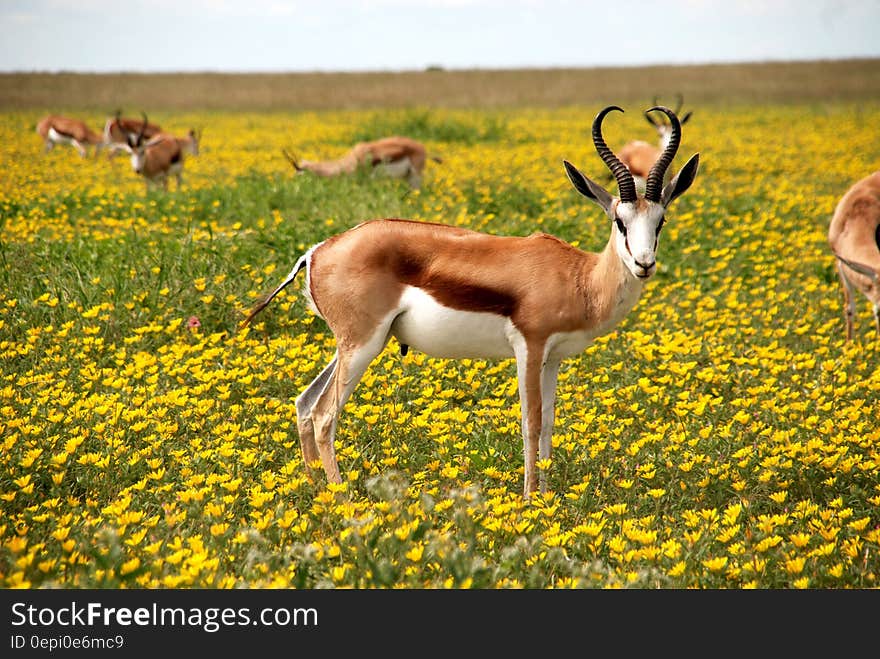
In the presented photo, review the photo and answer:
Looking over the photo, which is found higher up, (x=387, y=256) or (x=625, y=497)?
(x=387, y=256)

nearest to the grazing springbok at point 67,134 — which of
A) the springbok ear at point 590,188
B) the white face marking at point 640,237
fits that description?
the springbok ear at point 590,188

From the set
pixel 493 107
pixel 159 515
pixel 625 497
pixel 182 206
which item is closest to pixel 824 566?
pixel 625 497

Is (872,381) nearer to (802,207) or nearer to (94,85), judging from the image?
(802,207)

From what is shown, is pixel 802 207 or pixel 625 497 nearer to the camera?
pixel 625 497

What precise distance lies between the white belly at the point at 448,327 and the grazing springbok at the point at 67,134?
1875 cm

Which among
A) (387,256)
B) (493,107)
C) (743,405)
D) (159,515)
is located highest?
(493,107)

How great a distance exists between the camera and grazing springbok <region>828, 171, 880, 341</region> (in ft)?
23.3

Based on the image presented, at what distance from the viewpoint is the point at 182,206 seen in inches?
419

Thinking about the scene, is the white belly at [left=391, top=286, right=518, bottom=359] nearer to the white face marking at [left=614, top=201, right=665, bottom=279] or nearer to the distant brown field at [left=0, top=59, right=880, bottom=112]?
the white face marking at [left=614, top=201, right=665, bottom=279]

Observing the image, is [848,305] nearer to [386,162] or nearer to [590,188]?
[590,188]

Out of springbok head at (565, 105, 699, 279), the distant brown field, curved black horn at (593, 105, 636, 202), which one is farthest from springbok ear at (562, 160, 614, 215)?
the distant brown field

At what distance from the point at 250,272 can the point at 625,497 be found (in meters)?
4.32

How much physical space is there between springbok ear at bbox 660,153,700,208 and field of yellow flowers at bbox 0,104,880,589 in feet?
4.43

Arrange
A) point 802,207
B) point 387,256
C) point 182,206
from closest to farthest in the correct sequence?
point 387,256
point 182,206
point 802,207
